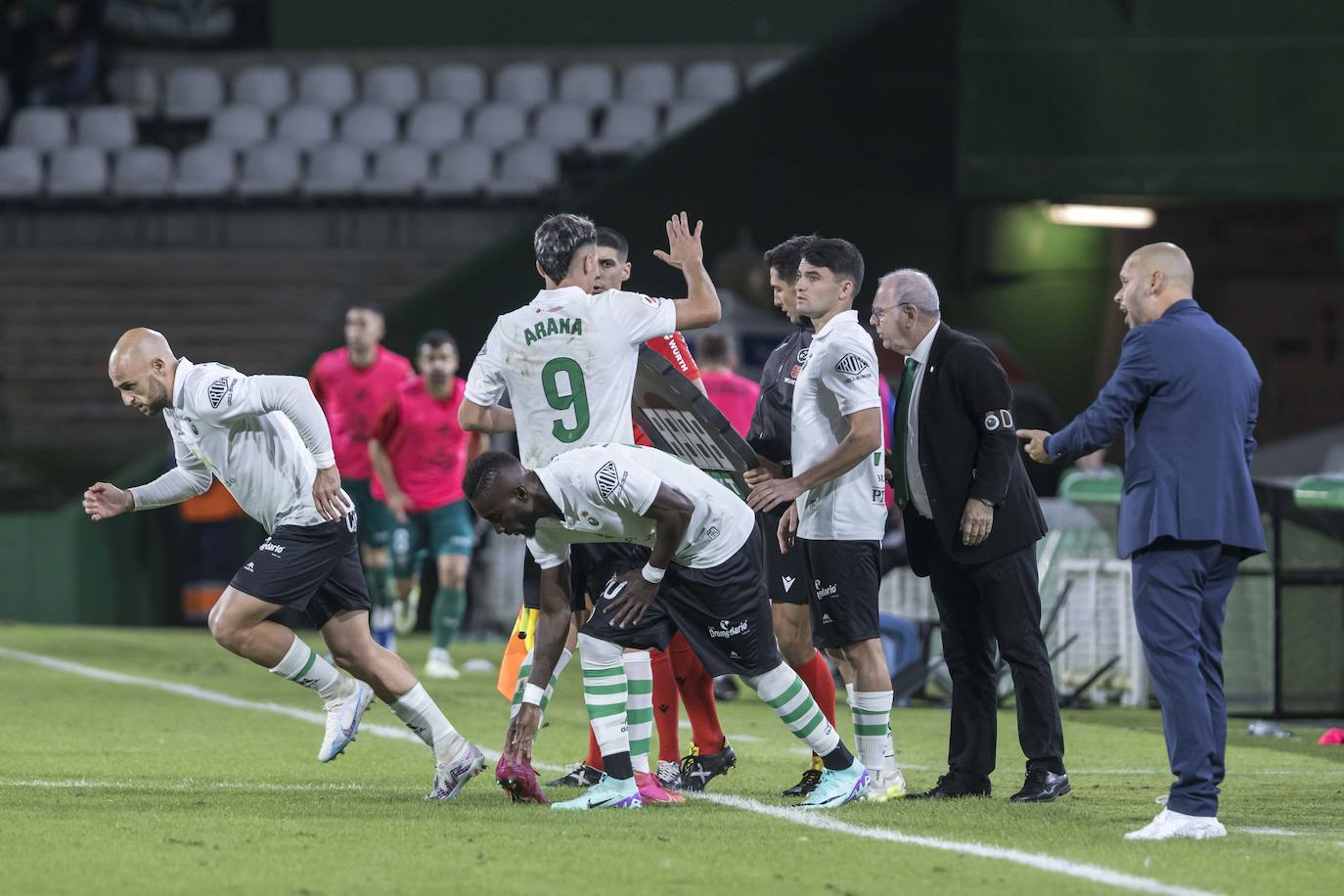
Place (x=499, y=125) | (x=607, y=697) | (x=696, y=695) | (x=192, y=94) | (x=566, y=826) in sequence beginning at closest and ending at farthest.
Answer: (x=566, y=826)
(x=607, y=697)
(x=696, y=695)
(x=499, y=125)
(x=192, y=94)

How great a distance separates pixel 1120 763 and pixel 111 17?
Result: 772 inches

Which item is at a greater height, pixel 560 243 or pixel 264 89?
pixel 264 89

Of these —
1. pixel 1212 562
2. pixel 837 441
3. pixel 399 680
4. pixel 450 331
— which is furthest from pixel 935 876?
pixel 450 331

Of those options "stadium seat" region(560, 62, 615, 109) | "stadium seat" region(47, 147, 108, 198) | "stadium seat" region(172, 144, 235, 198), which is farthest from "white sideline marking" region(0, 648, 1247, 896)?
"stadium seat" region(560, 62, 615, 109)

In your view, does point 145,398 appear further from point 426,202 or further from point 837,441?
point 426,202

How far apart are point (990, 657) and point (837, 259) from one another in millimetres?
1537

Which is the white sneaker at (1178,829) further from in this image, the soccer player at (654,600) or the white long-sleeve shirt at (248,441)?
the white long-sleeve shirt at (248,441)

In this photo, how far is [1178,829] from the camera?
6.23 meters

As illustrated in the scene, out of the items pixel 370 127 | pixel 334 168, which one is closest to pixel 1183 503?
pixel 334 168

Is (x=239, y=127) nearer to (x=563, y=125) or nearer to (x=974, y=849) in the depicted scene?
(x=563, y=125)

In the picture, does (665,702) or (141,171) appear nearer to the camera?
(665,702)

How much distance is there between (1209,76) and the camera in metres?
18.2

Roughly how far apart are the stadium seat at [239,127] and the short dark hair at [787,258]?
16746mm

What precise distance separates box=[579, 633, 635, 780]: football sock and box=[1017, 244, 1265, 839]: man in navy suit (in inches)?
61.2
